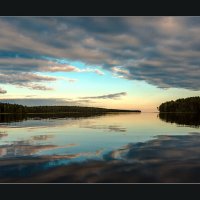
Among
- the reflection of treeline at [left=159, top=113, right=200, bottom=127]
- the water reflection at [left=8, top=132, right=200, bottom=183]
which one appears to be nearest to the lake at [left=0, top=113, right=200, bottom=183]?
the water reflection at [left=8, top=132, right=200, bottom=183]

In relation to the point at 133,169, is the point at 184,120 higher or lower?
higher

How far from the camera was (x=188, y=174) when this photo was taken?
52.8 ft

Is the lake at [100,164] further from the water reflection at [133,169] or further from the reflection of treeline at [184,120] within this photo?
the reflection of treeline at [184,120]

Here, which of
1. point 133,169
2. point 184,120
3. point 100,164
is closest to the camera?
point 133,169

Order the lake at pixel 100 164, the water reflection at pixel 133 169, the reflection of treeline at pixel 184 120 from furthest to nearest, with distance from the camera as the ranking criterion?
the reflection of treeline at pixel 184 120 → the lake at pixel 100 164 → the water reflection at pixel 133 169

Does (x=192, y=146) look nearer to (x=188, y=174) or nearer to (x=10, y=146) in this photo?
(x=188, y=174)

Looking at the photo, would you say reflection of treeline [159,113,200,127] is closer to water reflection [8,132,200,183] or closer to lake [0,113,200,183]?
lake [0,113,200,183]

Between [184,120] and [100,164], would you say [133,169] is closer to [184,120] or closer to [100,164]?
[100,164]

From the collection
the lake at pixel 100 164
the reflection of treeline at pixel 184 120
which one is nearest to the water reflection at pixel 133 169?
the lake at pixel 100 164

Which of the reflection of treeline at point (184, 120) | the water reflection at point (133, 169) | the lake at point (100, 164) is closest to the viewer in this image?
the water reflection at point (133, 169)

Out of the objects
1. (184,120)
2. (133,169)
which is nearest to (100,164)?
→ (133,169)

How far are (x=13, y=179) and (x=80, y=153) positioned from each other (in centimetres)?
832

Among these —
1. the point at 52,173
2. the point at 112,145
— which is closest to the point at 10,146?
the point at 112,145

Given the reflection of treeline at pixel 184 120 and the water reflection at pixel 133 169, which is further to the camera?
the reflection of treeline at pixel 184 120
